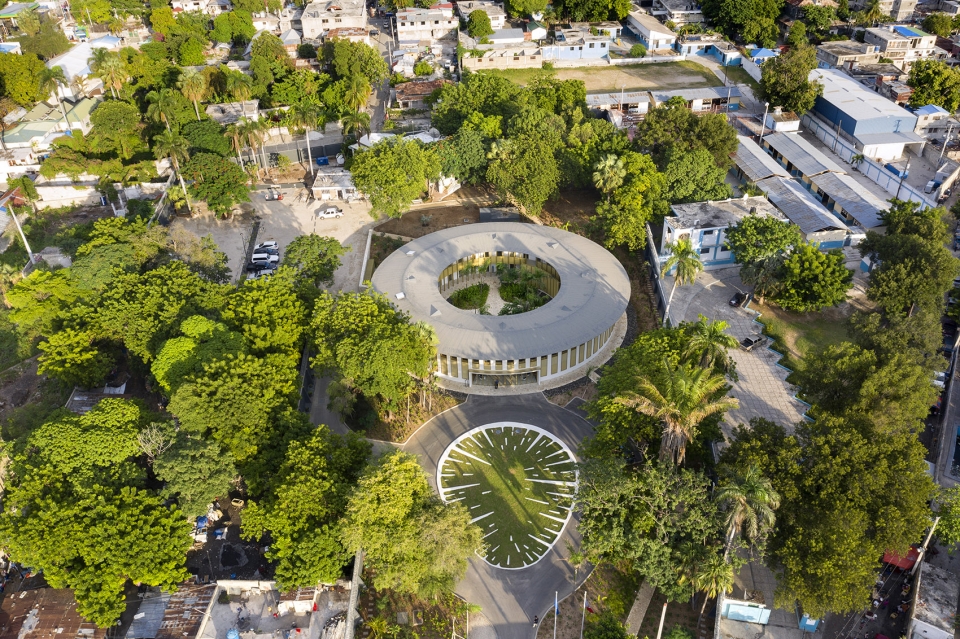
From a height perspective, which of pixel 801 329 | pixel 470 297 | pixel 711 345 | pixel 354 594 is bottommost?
pixel 354 594

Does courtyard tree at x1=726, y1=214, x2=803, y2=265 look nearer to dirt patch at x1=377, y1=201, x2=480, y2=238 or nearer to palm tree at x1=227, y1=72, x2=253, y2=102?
dirt patch at x1=377, y1=201, x2=480, y2=238

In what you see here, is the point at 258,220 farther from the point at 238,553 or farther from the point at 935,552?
the point at 935,552

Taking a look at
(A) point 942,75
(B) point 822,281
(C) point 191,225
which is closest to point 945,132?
(A) point 942,75

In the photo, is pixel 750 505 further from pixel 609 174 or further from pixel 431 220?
pixel 431 220

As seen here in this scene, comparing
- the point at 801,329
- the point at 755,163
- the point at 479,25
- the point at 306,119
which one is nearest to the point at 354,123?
the point at 306,119

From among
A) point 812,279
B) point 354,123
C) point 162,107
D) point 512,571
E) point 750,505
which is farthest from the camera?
point 354,123

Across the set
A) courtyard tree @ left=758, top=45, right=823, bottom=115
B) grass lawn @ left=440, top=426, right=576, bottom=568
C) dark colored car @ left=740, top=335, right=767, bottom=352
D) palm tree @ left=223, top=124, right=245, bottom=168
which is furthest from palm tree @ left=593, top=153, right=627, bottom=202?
palm tree @ left=223, top=124, right=245, bottom=168
